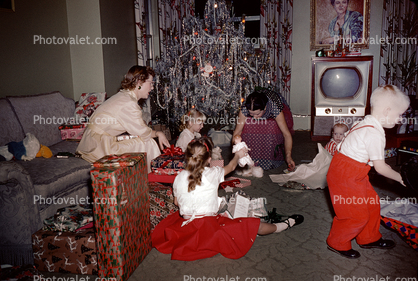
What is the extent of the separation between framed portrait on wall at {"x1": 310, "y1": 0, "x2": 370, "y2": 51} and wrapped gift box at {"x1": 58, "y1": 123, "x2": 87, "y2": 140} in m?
4.74

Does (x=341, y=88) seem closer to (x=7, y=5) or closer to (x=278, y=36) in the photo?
(x=278, y=36)

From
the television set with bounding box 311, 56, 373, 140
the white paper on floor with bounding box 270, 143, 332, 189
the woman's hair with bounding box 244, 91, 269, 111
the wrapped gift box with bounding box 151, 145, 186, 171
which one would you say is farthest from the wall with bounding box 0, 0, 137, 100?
the television set with bounding box 311, 56, 373, 140

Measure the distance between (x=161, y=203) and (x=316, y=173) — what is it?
5.46 ft

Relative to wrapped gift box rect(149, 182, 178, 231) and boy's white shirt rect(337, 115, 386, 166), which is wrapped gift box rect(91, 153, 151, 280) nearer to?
wrapped gift box rect(149, 182, 178, 231)

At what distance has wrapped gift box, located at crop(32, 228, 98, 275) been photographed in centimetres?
183

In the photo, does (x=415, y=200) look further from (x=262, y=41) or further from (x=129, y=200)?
(x=262, y=41)

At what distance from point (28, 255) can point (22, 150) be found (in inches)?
39.2

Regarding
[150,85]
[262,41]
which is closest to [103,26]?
[150,85]

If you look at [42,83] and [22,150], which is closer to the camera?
[22,150]

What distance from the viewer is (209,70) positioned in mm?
5160

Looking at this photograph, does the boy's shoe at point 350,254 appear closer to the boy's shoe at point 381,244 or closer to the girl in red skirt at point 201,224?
the boy's shoe at point 381,244

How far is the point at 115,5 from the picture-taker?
4.72 meters

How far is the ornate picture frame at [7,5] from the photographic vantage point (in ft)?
10.2

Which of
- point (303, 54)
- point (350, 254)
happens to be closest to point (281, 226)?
point (350, 254)
